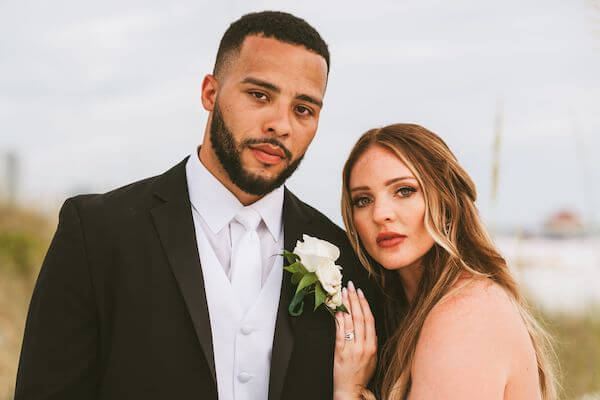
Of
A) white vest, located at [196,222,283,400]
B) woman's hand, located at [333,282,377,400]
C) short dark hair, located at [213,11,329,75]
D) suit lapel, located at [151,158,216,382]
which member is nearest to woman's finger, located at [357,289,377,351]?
woman's hand, located at [333,282,377,400]

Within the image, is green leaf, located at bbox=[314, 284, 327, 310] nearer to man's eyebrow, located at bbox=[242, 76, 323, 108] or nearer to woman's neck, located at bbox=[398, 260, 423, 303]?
woman's neck, located at bbox=[398, 260, 423, 303]

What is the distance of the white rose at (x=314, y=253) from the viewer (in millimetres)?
2803

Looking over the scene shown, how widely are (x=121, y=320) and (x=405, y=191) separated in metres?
1.31

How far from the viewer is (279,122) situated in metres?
2.87

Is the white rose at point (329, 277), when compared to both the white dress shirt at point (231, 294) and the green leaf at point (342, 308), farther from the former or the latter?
the white dress shirt at point (231, 294)

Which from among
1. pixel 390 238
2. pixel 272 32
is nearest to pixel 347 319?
pixel 390 238

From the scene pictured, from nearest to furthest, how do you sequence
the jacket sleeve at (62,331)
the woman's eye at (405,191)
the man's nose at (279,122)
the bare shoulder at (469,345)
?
the jacket sleeve at (62,331) → the bare shoulder at (469,345) → the man's nose at (279,122) → the woman's eye at (405,191)

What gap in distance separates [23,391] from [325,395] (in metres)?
1.18

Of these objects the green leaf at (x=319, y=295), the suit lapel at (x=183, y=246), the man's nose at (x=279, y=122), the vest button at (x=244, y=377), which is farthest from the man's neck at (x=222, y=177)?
the vest button at (x=244, y=377)

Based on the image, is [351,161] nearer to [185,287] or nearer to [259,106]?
[259,106]

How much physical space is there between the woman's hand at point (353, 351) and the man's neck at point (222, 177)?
23.1 inches

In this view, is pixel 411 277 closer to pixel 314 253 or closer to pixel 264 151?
pixel 314 253

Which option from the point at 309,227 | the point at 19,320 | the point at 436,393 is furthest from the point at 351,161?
the point at 19,320

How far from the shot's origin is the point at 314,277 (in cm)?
281
